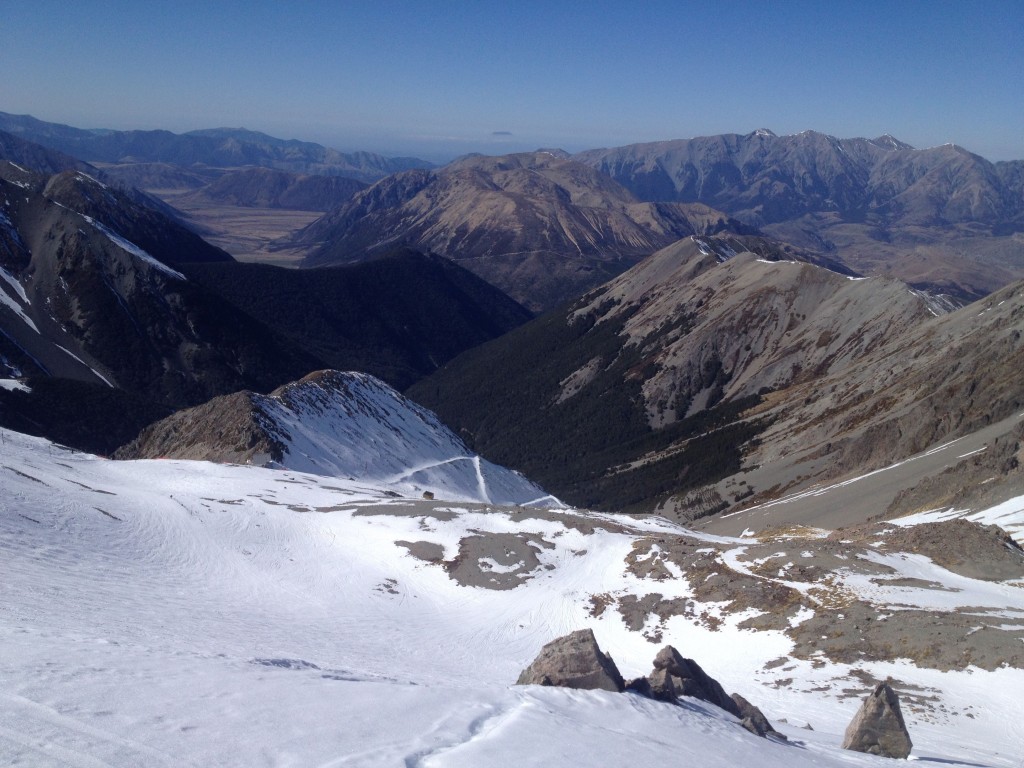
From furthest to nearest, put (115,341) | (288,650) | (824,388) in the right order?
1. (115,341)
2. (824,388)
3. (288,650)

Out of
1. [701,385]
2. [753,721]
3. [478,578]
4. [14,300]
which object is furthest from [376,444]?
[14,300]

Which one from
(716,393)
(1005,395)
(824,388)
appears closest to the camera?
(1005,395)

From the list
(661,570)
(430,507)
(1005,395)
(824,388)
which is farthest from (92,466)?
(824,388)

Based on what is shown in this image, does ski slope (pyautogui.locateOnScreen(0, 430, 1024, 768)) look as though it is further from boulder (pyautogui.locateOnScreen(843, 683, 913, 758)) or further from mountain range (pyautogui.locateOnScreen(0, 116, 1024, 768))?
boulder (pyautogui.locateOnScreen(843, 683, 913, 758))

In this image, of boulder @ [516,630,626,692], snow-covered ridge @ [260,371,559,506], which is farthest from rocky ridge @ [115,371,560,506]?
boulder @ [516,630,626,692]

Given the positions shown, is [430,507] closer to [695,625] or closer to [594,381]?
[695,625]

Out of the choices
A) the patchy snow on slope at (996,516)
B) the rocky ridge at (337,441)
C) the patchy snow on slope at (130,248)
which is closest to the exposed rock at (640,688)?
the patchy snow on slope at (996,516)

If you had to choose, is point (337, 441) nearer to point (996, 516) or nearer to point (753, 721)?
point (996, 516)
